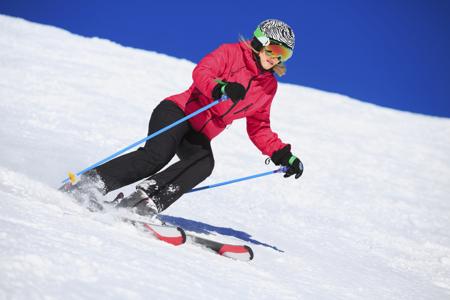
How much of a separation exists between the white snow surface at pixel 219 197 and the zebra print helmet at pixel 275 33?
1572 mm

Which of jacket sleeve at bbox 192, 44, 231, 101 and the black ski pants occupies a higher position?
jacket sleeve at bbox 192, 44, 231, 101

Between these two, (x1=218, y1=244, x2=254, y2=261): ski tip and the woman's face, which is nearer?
(x1=218, y1=244, x2=254, y2=261): ski tip

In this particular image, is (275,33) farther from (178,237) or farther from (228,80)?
(178,237)

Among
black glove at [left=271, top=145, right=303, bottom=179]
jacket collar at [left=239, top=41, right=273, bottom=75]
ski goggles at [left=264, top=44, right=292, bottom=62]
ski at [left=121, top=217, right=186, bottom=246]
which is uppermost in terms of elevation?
ski goggles at [left=264, top=44, right=292, bottom=62]

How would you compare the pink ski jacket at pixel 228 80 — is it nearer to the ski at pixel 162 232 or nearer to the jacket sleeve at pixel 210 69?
the jacket sleeve at pixel 210 69

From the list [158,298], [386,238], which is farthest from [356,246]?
[158,298]

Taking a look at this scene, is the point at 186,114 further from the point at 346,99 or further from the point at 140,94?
the point at 346,99

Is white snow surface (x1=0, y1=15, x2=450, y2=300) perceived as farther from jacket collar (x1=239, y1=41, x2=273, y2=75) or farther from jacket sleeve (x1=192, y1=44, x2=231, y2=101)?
jacket collar (x1=239, y1=41, x2=273, y2=75)

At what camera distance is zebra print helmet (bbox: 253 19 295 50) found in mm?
3990

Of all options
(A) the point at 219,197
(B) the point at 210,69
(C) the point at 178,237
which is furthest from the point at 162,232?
(A) the point at 219,197

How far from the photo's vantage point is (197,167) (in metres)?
3.89

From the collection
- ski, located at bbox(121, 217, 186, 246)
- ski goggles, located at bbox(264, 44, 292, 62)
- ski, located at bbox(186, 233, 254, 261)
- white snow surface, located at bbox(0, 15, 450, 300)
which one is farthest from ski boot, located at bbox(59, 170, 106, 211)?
ski goggles, located at bbox(264, 44, 292, 62)

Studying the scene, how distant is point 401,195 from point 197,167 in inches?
237

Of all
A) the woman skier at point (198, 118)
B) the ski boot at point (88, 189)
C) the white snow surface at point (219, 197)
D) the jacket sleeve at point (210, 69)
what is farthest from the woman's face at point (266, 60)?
the ski boot at point (88, 189)
